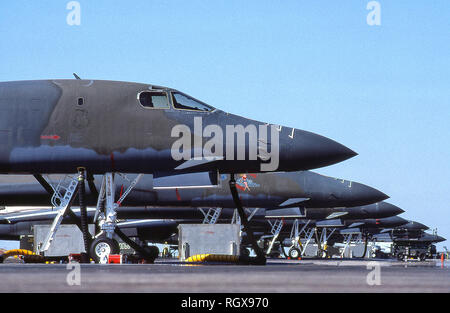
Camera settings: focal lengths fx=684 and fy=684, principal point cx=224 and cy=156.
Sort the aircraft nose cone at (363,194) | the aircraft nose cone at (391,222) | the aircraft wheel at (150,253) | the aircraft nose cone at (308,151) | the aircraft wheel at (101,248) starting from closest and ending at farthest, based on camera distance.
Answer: the aircraft wheel at (101,248) → the aircraft nose cone at (308,151) → the aircraft wheel at (150,253) → the aircraft nose cone at (363,194) → the aircraft nose cone at (391,222)

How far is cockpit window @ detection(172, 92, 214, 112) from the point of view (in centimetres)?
1831

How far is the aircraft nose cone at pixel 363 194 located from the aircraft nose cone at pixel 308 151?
2213cm

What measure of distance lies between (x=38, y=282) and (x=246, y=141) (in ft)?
31.9

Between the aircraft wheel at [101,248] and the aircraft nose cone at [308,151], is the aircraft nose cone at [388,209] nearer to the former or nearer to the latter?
the aircraft nose cone at [308,151]

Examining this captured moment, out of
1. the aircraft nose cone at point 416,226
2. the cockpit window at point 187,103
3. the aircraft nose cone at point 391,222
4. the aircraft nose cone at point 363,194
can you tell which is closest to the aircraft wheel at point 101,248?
the cockpit window at point 187,103

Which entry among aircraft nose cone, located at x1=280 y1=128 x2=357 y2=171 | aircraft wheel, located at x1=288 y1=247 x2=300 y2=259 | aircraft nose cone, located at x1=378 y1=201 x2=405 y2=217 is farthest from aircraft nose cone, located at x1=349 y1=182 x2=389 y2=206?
aircraft nose cone, located at x1=280 y1=128 x2=357 y2=171

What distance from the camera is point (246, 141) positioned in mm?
17375

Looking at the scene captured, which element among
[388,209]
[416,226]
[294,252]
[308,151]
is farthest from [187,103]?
[416,226]

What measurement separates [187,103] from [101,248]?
4548mm

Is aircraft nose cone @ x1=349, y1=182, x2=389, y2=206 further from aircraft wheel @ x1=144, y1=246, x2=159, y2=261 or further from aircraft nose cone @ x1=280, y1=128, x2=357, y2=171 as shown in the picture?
aircraft nose cone @ x1=280, y1=128, x2=357, y2=171

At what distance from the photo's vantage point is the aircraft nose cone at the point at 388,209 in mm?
54875

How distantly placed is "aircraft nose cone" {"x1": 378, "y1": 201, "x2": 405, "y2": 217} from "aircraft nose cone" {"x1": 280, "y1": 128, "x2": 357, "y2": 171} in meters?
38.3
